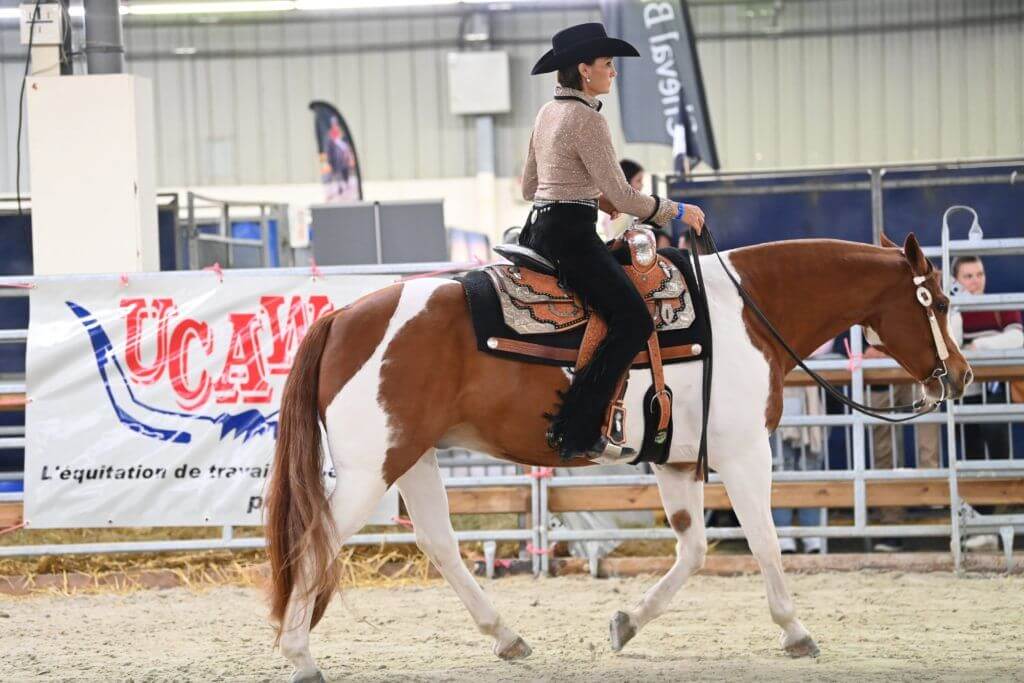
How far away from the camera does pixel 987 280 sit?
8.25 m

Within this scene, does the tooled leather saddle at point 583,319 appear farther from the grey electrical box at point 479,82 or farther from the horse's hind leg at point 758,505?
the grey electrical box at point 479,82

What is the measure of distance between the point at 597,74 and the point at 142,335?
3.51 m

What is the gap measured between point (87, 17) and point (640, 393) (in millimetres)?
5928

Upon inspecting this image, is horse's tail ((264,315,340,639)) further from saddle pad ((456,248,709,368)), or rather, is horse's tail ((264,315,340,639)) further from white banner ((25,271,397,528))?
white banner ((25,271,397,528))

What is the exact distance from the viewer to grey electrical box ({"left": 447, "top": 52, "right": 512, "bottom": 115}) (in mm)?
21938

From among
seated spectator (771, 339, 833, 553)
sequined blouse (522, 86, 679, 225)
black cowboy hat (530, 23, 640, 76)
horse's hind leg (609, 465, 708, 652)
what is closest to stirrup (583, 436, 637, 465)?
horse's hind leg (609, 465, 708, 652)

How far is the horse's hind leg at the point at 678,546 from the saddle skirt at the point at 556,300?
0.67 m

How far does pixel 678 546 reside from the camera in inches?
184

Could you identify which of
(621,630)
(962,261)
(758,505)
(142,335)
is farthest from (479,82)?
(758,505)

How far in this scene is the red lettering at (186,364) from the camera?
6.64 metres

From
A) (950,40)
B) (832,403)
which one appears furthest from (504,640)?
(950,40)

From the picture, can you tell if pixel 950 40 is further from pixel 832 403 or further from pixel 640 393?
pixel 640 393

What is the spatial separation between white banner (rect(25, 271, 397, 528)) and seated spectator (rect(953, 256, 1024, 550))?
356 centimetres

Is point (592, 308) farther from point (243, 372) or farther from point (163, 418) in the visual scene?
point (163, 418)
